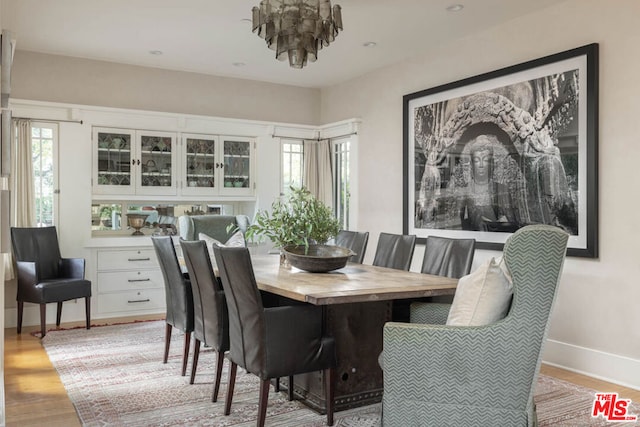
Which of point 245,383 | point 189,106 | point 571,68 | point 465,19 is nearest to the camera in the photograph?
point 245,383

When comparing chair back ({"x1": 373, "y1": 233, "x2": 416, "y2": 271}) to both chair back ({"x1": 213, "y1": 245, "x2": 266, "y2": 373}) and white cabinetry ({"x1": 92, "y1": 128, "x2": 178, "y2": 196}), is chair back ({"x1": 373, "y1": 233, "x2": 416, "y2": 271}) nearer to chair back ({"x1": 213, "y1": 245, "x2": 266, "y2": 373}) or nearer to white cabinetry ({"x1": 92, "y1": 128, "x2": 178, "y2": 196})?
chair back ({"x1": 213, "y1": 245, "x2": 266, "y2": 373})

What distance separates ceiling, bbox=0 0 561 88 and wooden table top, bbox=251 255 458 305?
2.09 m

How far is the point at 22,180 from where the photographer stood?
5.33 metres

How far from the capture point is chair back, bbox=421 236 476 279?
12.1 feet

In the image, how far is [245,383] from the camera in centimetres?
362

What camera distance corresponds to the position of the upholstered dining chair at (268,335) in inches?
106

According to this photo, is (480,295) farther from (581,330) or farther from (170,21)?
(170,21)

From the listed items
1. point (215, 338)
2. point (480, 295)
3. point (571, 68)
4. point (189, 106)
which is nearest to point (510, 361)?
point (480, 295)

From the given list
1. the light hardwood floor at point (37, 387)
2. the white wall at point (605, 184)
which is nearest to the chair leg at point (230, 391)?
the light hardwood floor at point (37, 387)

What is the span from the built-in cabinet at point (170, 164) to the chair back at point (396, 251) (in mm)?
2658

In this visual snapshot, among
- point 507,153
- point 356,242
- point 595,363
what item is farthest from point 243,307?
point 507,153

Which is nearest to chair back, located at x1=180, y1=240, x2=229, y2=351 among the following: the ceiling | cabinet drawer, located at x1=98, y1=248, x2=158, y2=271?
the ceiling

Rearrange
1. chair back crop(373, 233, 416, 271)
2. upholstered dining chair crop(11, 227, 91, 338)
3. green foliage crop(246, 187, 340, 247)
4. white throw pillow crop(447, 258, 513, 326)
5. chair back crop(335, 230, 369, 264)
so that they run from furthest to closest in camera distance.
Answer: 1. upholstered dining chair crop(11, 227, 91, 338)
2. chair back crop(335, 230, 369, 264)
3. chair back crop(373, 233, 416, 271)
4. green foliage crop(246, 187, 340, 247)
5. white throw pillow crop(447, 258, 513, 326)

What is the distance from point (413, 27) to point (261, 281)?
9.23ft
